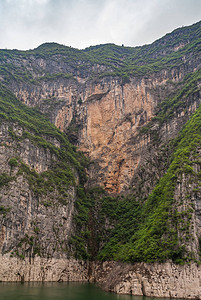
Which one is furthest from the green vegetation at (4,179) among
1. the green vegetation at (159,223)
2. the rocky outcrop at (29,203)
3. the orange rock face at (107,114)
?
the orange rock face at (107,114)

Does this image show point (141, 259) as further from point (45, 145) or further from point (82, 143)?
point (82, 143)

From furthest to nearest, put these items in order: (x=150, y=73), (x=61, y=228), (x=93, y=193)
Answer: (x=150, y=73)
(x=93, y=193)
(x=61, y=228)

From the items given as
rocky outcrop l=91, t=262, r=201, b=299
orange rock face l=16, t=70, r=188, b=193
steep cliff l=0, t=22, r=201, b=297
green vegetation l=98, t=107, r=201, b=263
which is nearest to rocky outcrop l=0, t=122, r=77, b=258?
steep cliff l=0, t=22, r=201, b=297

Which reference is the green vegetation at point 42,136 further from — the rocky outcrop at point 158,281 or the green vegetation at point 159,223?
the rocky outcrop at point 158,281

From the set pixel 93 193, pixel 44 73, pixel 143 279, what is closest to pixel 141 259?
pixel 143 279

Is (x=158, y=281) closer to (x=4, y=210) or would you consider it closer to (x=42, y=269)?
(x=42, y=269)

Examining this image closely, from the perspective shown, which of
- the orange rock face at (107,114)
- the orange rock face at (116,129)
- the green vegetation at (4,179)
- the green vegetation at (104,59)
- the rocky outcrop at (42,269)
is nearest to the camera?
the rocky outcrop at (42,269)

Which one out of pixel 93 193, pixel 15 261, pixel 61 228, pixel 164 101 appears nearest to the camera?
pixel 15 261
